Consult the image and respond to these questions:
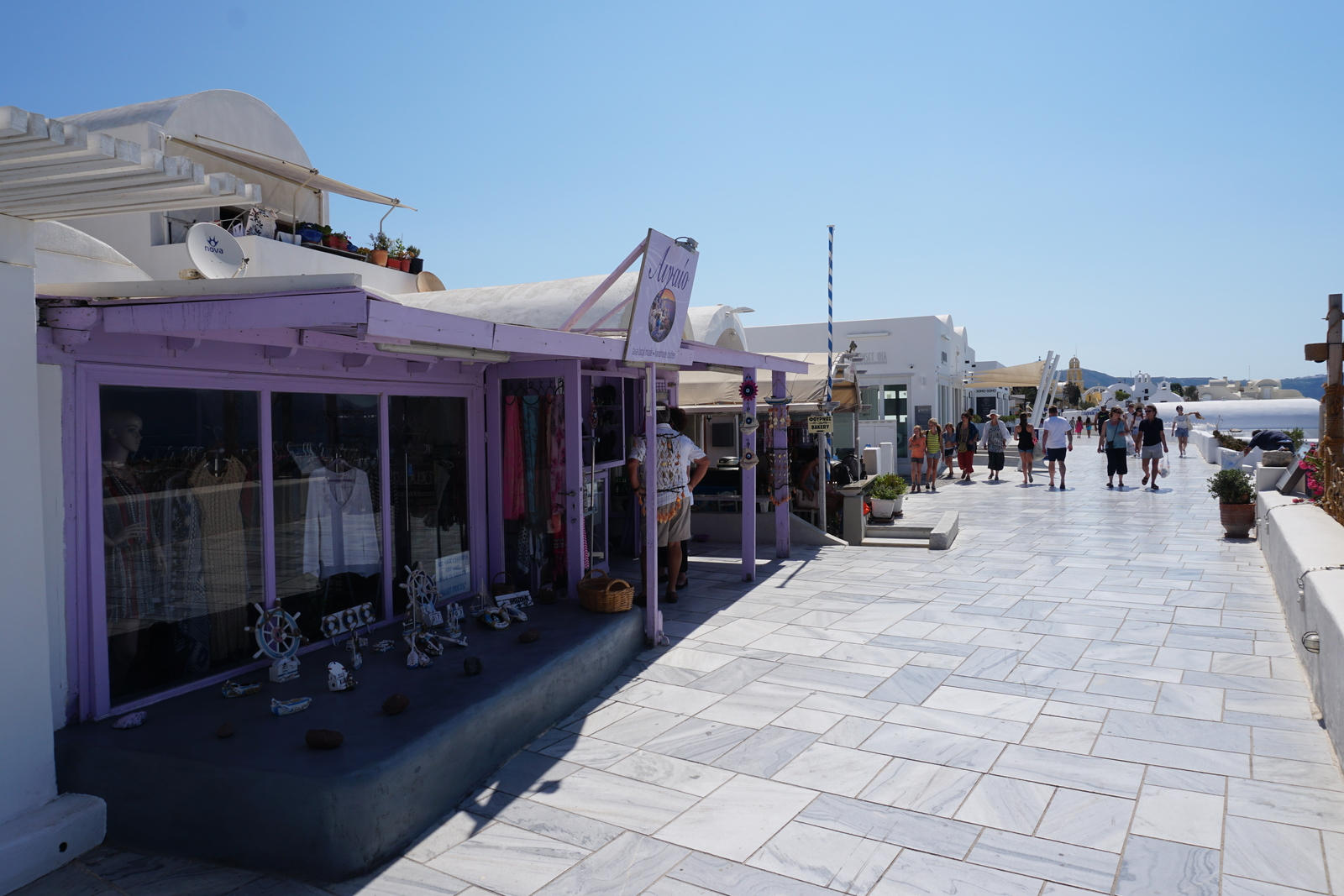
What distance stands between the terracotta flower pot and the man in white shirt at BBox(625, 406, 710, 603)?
6734 millimetres

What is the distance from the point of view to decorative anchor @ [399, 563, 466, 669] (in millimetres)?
4672

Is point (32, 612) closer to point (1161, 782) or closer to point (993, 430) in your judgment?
point (1161, 782)

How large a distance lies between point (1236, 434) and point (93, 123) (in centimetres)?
2620

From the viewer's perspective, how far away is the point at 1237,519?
A: 9578 mm

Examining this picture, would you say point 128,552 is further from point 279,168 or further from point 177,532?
point 279,168

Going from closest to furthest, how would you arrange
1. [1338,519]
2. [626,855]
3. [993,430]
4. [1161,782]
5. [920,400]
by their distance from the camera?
[626,855]
[1161,782]
[1338,519]
[993,430]
[920,400]

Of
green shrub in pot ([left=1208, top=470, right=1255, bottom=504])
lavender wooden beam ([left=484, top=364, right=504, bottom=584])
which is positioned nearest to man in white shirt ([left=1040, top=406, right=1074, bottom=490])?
green shrub in pot ([left=1208, top=470, right=1255, bottom=504])

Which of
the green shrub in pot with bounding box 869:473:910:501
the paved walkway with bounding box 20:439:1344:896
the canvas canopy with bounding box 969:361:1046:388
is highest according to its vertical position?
the canvas canopy with bounding box 969:361:1046:388

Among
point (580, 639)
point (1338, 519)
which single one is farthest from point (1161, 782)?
point (1338, 519)

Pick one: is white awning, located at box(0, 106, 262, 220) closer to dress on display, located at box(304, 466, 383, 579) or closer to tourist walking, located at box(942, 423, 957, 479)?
dress on display, located at box(304, 466, 383, 579)

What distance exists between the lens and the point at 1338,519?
6598 millimetres

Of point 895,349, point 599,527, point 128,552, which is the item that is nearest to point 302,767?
point 128,552

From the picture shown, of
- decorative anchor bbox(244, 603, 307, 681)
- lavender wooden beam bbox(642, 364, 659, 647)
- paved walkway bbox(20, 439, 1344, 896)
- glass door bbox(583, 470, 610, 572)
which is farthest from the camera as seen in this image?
glass door bbox(583, 470, 610, 572)

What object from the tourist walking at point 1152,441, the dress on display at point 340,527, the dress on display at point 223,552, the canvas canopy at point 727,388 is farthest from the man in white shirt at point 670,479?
the tourist walking at point 1152,441
